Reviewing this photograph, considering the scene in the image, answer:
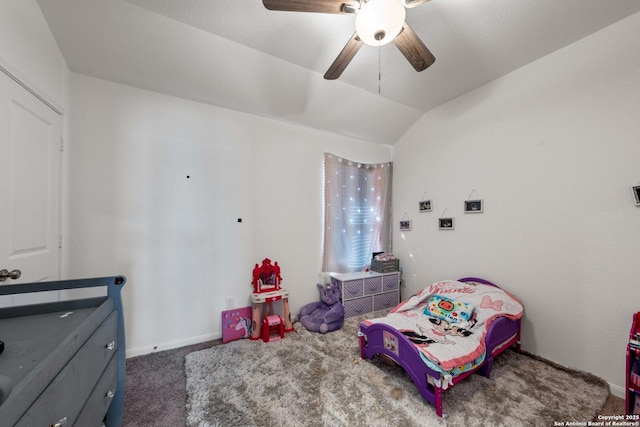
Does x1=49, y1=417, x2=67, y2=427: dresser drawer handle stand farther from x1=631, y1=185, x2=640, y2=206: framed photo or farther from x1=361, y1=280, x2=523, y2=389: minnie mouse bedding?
x1=631, y1=185, x2=640, y2=206: framed photo

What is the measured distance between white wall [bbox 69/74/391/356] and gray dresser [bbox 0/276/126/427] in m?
1.09

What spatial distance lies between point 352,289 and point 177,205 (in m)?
2.13

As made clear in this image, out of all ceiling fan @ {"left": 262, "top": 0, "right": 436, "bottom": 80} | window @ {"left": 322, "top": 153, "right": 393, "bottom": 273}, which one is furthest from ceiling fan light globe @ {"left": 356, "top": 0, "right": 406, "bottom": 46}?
window @ {"left": 322, "top": 153, "right": 393, "bottom": 273}

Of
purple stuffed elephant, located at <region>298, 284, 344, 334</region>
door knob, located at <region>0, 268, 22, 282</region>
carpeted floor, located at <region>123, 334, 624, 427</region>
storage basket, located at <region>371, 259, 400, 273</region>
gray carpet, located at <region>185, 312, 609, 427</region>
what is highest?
door knob, located at <region>0, 268, 22, 282</region>

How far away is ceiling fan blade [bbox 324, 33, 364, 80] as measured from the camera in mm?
1375

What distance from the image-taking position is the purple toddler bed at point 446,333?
4.98 ft

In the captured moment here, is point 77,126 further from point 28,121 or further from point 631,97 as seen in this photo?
point 631,97

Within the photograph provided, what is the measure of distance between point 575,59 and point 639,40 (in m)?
0.31

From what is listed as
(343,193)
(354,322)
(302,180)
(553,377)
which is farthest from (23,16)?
(553,377)

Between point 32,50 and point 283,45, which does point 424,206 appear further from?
point 32,50

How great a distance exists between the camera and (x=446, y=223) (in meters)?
2.73

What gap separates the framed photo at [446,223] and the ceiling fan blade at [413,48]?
1.75 m

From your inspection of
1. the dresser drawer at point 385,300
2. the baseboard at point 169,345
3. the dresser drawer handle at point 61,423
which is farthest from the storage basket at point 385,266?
the dresser drawer handle at point 61,423

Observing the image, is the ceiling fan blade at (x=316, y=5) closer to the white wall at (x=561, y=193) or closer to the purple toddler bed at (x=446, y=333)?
the white wall at (x=561, y=193)
